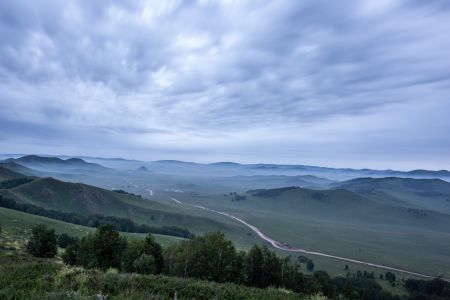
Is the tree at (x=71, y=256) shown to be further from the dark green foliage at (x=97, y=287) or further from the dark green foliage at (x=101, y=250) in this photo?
the dark green foliage at (x=97, y=287)

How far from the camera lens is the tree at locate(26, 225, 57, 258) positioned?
71.2 m

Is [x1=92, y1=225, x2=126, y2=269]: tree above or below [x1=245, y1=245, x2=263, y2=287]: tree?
above

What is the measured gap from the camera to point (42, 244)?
7200 centimetres

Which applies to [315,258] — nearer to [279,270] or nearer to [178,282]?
[279,270]

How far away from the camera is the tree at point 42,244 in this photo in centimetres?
7125

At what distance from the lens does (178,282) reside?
24.7 meters

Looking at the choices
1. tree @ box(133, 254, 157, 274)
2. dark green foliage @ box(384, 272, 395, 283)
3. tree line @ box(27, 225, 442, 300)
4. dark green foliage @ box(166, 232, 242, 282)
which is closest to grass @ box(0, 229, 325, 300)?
tree @ box(133, 254, 157, 274)

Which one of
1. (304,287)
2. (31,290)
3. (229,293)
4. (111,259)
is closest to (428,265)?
(304,287)

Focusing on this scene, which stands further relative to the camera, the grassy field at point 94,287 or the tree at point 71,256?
the tree at point 71,256

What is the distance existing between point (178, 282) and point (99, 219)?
19413cm

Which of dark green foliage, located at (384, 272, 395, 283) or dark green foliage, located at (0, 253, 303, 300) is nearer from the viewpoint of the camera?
dark green foliage, located at (0, 253, 303, 300)

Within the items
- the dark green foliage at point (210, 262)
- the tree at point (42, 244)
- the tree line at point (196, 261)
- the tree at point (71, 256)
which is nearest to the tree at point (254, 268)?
the tree line at point (196, 261)

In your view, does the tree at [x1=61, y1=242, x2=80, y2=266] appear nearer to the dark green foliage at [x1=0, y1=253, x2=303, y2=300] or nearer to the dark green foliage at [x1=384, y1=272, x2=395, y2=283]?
the dark green foliage at [x1=0, y1=253, x2=303, y2=300]

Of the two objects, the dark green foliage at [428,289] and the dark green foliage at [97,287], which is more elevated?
the dark green foliage at [97,287]
